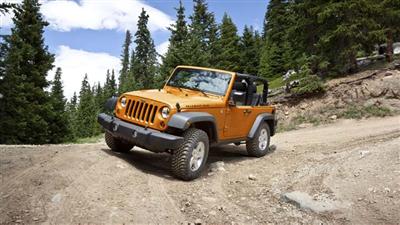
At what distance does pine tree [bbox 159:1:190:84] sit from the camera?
26266 millimetres

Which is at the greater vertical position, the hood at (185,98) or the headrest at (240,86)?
the headrest at (240,86)

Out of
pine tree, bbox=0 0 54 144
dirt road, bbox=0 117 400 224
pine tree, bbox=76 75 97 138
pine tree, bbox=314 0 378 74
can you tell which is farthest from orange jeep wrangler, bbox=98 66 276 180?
pine tree, bbox=76 75 97 138

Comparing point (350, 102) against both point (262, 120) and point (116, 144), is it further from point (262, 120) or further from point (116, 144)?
point (116, 144)

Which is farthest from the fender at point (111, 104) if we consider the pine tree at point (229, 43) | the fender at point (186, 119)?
the pine tree at point (229, 43)

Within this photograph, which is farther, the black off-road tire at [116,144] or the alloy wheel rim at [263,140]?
the alloy wheel rim at [263,140]

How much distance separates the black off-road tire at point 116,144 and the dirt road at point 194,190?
0.17m

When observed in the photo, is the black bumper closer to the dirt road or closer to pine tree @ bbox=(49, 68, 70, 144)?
the dirt road

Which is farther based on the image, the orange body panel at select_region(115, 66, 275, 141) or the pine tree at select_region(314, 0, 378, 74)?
the pine tree at select_region(314, 0, 378, 74)

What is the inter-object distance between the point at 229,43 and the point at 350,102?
109 ft

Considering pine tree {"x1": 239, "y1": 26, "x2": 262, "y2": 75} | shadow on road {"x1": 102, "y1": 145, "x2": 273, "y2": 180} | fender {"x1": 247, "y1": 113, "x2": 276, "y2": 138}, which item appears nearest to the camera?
shadow on road {"x1": 102, "y1": 145, "x2": 273, "y2": 180}

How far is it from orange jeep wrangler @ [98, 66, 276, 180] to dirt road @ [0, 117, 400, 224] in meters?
0.54

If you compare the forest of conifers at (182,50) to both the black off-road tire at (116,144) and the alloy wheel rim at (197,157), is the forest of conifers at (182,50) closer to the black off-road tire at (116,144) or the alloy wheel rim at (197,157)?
the black off-road tire at (116,144)

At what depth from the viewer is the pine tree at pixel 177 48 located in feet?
86.2

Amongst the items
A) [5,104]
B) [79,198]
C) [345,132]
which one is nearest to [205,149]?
[79,198]
